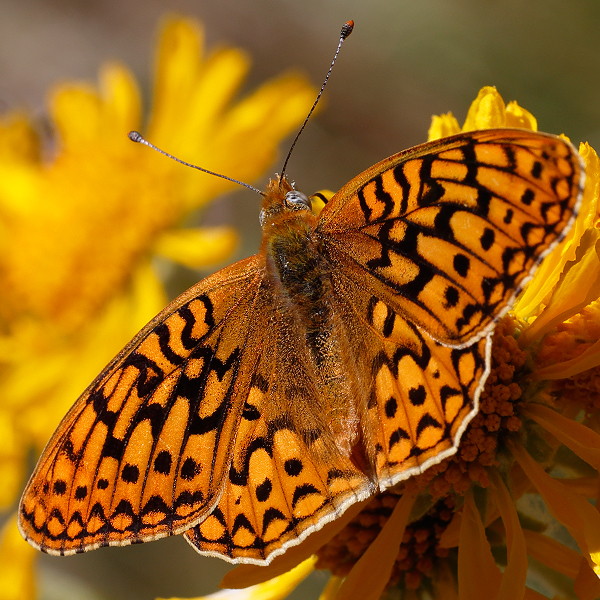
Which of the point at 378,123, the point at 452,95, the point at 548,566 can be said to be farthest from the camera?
the point at 378,123

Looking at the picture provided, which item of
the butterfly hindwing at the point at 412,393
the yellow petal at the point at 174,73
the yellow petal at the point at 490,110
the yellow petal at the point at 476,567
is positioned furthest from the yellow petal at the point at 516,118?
the yellow petal at the point at 174,73

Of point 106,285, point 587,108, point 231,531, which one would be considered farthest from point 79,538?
point 587,108

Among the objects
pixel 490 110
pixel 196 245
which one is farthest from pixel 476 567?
pixel 196 245

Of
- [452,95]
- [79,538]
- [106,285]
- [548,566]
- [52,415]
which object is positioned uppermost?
[452,95]

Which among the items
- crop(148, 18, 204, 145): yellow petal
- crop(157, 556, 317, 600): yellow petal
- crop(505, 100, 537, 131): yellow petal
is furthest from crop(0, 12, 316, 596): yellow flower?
crop(505, 100, 537, 131): yellow petal

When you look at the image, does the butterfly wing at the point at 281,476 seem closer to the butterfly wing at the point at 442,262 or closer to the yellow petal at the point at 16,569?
the butterfly wing at the point at 442,262

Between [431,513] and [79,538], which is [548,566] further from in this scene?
[79,538]
